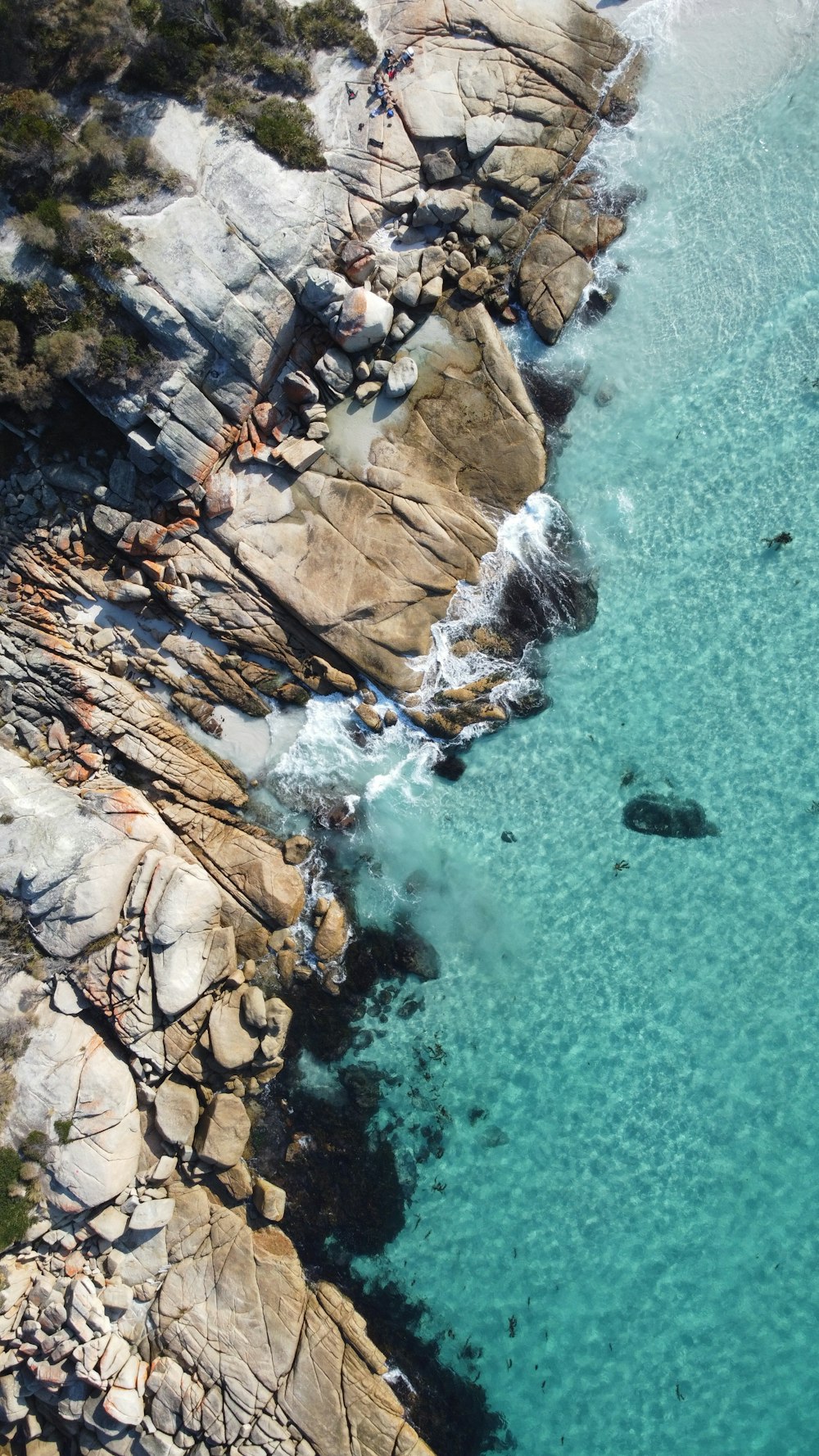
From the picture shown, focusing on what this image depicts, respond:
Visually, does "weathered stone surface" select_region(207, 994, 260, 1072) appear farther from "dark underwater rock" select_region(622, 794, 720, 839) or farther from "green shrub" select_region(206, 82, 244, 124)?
"green shrub" select_region(206, 82, 244, 124)

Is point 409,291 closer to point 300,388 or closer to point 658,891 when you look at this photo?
point 300,388

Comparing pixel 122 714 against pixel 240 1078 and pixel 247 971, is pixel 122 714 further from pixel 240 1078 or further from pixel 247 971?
pixel 240 1078

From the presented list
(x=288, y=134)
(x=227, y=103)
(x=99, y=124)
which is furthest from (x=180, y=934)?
(x=227, y=103)

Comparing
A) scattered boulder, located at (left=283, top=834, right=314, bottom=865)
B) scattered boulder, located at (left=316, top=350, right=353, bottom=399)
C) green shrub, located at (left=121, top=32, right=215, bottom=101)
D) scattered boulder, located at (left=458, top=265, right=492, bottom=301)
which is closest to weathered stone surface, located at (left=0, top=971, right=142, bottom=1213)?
scattered boulder, located at (left=283, top=834, right=314, bottom=865)

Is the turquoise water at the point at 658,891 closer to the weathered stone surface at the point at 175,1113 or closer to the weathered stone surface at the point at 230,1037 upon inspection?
the weathered stone surface at the point at 230,1037

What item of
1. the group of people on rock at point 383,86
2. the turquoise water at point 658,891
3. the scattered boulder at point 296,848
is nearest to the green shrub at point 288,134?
the group of people on rock at point 383,86

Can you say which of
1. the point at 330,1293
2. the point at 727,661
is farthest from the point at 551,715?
the point at 330,1293

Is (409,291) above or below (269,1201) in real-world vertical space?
above
